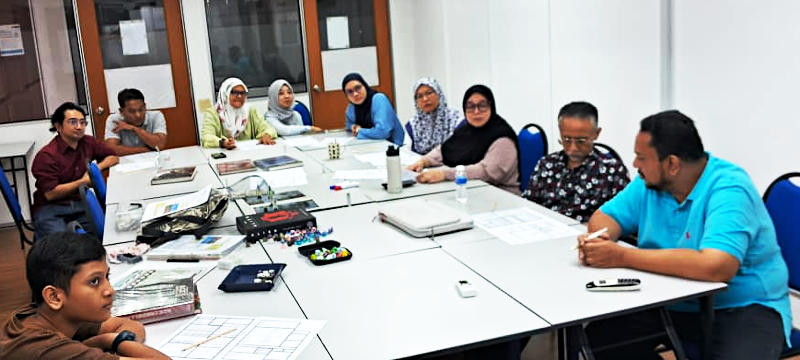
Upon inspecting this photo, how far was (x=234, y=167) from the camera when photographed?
466cm

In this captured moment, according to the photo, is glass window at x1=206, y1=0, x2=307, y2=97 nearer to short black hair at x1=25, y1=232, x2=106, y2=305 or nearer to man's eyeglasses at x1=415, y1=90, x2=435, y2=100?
man's eyeglasses at x1=415, y1=90, x2=435, y2=100

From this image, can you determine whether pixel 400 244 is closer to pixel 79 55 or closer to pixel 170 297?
pixel 170 297

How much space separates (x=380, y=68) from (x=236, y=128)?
2.40 m

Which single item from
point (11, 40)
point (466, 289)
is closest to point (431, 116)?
point (466, 289)

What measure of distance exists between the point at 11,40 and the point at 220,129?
7.89 ft

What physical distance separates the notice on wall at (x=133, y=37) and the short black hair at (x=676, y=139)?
5976 mm

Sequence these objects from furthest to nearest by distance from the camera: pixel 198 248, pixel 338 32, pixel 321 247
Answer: pixel 338 32
pixel 198 248
pixel 321 247

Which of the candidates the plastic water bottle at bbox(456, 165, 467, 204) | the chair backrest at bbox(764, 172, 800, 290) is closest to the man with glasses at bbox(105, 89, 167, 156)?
the plastic water bottle at bbox(456, 165, 467, 204)

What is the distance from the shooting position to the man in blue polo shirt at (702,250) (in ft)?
7.09

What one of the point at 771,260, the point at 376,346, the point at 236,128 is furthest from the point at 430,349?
the point at 236,128

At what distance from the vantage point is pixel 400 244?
109 inches

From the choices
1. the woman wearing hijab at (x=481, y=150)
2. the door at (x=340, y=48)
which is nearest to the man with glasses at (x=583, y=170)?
the woman wearing hijab at (x=481, y=150)

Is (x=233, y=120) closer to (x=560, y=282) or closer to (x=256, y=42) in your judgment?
(x=256, y=42)

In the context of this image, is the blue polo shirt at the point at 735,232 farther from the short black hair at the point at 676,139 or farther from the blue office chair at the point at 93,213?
the blue office chair at the point at 93,213
